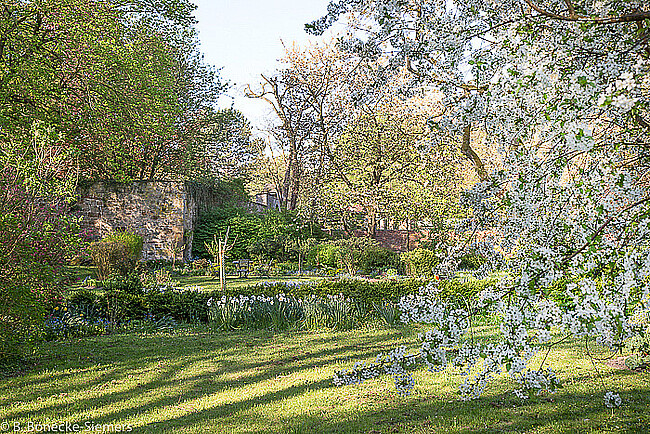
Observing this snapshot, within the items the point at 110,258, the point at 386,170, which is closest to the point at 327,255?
the point at 386,170

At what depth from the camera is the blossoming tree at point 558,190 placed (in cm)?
189

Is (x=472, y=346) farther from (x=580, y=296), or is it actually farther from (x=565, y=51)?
(x=565, y=51)

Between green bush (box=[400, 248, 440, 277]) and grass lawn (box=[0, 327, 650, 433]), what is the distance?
651 centimetres

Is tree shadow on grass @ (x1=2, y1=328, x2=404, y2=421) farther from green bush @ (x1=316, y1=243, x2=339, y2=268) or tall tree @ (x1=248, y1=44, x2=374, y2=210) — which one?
tall tree @ (x1=248, y1=44, x2=374, y2=210)

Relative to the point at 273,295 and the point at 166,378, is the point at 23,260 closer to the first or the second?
the point at 166,378

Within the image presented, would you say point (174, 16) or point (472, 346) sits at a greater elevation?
point (174, 16)

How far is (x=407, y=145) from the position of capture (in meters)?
16.5

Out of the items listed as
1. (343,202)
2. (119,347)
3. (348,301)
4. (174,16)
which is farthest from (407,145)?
(119,347)

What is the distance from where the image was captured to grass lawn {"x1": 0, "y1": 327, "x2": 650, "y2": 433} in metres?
3.62

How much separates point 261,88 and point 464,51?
71.7ft

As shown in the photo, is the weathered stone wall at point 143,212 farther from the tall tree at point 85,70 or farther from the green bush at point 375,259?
the green bush at point 375,259

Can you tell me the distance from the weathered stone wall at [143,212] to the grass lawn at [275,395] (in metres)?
10.1

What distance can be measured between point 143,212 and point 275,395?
13.2 m

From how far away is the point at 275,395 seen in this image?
441 cm
